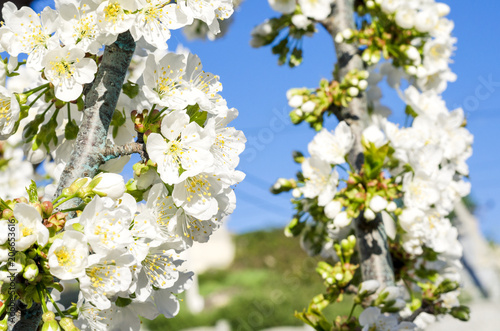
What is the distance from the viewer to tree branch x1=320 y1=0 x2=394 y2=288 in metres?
1.94

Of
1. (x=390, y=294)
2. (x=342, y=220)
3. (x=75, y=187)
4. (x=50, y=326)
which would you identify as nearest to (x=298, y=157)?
Result: (x=342, y=220)

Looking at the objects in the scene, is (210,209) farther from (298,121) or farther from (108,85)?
(298,121)

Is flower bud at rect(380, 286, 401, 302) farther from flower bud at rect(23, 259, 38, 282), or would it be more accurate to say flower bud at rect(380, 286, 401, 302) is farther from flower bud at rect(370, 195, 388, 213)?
flower bud at rect(23, 259, 38, 282)

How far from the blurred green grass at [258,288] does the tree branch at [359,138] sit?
4360mm

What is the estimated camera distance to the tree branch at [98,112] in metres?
1.14

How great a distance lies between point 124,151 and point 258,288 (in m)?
15.1

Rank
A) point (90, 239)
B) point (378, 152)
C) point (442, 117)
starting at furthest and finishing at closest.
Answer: point (442, 117) < point (378, 152) < point (90, 239)

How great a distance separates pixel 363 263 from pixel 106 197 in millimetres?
1255

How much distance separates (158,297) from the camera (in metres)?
1.31

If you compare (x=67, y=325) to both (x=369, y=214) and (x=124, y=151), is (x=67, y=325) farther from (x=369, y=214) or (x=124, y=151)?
(x=369, y=214)

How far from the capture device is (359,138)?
6.77 ft

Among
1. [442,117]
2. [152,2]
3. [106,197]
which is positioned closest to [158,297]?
[106,197]

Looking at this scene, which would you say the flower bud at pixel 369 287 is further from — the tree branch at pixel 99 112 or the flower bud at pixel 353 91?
the tree branch at pixel 99 112

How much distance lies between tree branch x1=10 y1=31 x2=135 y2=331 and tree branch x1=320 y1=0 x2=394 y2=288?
115 centimetres
